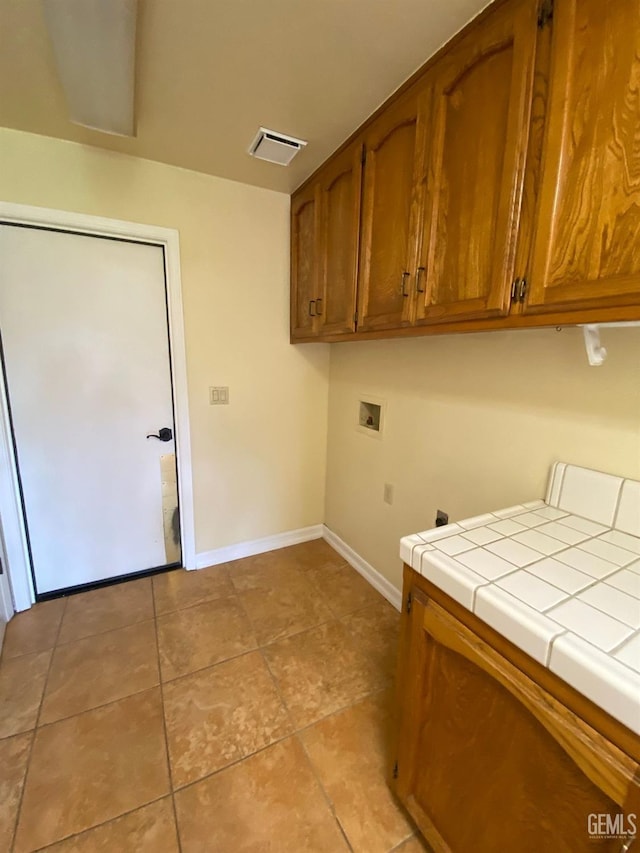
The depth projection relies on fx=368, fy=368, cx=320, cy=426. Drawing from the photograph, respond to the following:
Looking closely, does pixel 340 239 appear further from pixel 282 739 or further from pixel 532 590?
pixel 282 739

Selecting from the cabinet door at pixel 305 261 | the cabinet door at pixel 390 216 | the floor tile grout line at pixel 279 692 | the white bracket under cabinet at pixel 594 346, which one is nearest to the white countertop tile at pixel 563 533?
the white bracket under cabinet at pixel 594 346

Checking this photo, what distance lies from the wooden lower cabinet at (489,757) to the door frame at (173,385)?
1.70m

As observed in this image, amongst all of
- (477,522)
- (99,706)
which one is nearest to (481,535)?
(477,522)

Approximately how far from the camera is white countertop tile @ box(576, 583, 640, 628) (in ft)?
2.36

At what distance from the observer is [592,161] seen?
845 mm

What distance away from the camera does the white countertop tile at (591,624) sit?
2.17 feet

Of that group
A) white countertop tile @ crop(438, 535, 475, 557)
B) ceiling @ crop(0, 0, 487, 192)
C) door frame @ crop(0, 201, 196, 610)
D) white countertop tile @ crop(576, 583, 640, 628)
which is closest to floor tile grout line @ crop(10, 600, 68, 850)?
door frame @ crop(0, 201, 196, 610)

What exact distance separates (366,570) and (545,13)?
8.04 feet

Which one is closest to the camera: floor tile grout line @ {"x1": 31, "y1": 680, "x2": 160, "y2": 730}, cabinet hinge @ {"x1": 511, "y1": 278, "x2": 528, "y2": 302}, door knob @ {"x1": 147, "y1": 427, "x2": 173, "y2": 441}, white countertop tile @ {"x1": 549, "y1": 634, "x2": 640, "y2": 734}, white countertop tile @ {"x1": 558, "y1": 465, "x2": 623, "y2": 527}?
white countertop tile @ {"x1": 549, "y1": 634, "x2": 640, "y2": 734}

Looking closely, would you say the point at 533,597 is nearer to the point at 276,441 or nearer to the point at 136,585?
the point at 276,441

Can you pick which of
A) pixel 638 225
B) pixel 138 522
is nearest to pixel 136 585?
pixel 138 522

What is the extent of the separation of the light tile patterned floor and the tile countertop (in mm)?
931

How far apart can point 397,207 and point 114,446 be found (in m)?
1.93

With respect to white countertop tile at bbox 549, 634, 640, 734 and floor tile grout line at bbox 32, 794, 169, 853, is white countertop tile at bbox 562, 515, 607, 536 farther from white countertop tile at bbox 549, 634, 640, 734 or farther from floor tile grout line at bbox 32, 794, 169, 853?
floor tile grout line at bbox 32, 794, 169, 853
